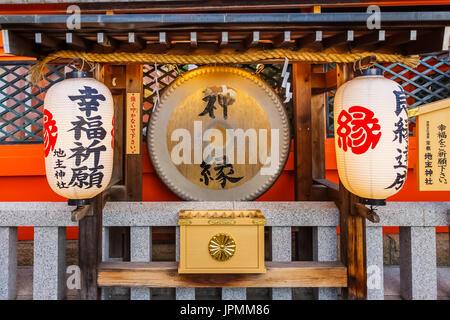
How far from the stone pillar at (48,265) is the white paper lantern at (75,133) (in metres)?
0.90

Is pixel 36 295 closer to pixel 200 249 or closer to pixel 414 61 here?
pixel 200 249

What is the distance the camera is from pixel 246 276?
3148mm

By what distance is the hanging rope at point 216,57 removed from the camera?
300 centimetres

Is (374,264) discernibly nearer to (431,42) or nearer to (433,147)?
(433,147)

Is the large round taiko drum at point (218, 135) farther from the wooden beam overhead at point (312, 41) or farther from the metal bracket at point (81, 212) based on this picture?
the metal bracket at point (81, 212)

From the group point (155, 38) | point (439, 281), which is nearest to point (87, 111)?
point (155, 38)

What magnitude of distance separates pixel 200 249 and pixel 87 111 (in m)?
1.77

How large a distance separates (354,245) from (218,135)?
6.99ft

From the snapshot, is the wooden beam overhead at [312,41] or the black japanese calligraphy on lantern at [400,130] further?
the wooden beam overhead at [312,41]

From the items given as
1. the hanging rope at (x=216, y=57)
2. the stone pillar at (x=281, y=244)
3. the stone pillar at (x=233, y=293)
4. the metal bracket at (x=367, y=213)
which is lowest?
the stone pillar at (x=233, y=293)

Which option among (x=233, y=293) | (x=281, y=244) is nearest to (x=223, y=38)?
(x=281, y=244)

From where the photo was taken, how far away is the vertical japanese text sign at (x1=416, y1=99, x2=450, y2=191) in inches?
118

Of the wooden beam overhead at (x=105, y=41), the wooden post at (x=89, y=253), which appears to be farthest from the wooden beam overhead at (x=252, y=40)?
the wooden post at (x=89, y=253)

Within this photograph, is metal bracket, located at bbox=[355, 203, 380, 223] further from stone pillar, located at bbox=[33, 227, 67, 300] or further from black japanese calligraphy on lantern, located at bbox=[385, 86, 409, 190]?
stone pillar, located at bbox=[33, 227, 67, 300]
